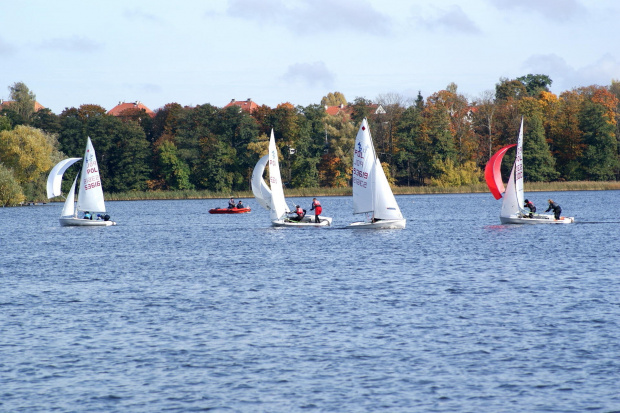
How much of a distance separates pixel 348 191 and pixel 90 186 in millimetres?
55206

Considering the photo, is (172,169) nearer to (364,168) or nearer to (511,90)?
(511,90)

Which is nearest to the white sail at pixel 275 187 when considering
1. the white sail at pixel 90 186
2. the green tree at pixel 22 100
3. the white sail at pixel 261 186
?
the white sail at pixel 261 186

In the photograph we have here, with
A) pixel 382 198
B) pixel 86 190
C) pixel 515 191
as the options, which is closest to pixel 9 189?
pixel 86 190

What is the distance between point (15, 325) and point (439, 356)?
10.4m

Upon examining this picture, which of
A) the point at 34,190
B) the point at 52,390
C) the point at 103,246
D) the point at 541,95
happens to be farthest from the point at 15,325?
the point at 541,95

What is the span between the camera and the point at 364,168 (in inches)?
1642

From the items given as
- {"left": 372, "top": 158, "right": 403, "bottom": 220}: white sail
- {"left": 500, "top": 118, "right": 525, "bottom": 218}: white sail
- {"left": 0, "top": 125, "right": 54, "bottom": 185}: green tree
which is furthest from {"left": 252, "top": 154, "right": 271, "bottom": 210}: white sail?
{"left": 0, "top": 125, "right": 54, "bottom": 185}: green tree

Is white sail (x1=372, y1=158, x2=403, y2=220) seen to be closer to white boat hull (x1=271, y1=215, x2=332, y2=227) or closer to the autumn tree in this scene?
white boat hull (x1=271, y1=215, x2=332, y2=227)

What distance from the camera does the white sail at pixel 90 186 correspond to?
1948 inches

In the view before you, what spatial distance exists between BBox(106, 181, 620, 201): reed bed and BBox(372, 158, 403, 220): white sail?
52792 mm

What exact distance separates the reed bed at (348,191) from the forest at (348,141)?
1.46 meters

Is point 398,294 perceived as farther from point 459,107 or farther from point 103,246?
point 459,107

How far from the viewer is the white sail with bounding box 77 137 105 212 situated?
49.5 meters

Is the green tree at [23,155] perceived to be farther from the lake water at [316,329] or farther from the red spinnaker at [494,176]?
the red spinnaker at [494,176]
